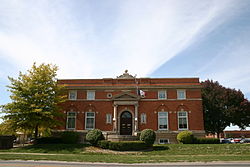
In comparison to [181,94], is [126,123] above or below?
below

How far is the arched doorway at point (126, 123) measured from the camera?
1198 inches

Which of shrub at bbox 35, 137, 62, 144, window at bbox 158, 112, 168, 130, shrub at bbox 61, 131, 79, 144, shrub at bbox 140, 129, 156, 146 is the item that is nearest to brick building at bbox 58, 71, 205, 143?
window at bbox 158, 112, 168, 130

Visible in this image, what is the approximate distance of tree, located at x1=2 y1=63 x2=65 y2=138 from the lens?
25000mm

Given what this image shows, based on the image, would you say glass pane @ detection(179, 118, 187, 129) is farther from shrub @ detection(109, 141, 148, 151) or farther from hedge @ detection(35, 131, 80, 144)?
hedge @ detection(35, 131, 80, 144)

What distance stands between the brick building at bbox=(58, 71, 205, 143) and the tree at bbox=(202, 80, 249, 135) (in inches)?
327

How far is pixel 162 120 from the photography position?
30.4 m

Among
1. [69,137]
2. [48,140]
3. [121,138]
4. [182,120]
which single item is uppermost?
[182,120]

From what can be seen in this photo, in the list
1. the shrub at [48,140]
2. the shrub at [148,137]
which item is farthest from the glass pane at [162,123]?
the shrub at [48,140]

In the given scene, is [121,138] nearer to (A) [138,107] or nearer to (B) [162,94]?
(A) [138,107]

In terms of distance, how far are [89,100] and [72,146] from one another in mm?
8517

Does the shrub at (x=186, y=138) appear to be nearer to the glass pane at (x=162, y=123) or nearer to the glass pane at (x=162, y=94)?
the glass pane at (x=162, y=123)

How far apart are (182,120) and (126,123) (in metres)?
7.90

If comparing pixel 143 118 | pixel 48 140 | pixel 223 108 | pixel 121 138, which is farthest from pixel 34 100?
pixel 223 108

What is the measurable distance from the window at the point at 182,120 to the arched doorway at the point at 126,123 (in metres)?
6.93
